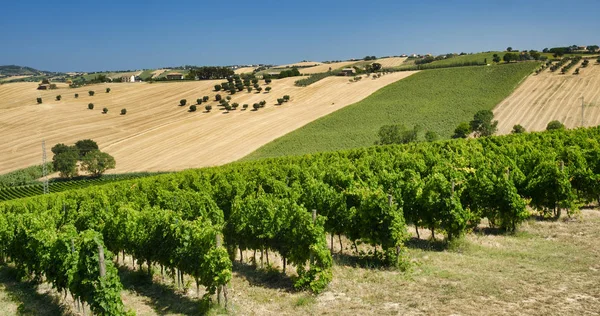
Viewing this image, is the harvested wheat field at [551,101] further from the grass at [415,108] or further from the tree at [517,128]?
the grass at [415,108]

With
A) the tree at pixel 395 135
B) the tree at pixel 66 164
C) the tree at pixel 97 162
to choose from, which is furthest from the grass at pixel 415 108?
the tree at pixel 66 164

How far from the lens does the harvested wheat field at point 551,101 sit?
59753mm

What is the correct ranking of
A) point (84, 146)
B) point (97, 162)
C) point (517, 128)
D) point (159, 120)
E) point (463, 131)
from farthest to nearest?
point (159, 120)
point (84, 146)
point (463, 131)
point (517, 128)
point (97, 162)

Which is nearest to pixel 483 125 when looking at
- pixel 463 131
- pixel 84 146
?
pixel 463 131

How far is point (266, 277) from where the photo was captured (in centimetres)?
1521

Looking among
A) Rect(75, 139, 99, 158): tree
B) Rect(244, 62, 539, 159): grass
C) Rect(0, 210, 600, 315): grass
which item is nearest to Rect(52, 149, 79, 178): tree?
Rect(75, 139, 99, 158): tree

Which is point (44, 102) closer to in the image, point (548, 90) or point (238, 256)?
point (238, 256)

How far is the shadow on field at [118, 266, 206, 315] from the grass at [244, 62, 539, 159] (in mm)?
40872

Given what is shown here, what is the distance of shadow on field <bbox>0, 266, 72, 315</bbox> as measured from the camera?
13.0 meters

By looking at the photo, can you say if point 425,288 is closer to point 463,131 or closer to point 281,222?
point 281,222

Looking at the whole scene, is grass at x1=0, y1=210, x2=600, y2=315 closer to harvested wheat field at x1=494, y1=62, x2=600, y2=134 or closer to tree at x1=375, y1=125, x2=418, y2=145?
tree at x1=375, y1=125, x2=418, y2=145

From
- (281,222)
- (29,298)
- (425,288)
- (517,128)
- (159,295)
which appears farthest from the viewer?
(517,128)

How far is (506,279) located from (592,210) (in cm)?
1163

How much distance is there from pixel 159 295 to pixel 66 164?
44.9 meters
